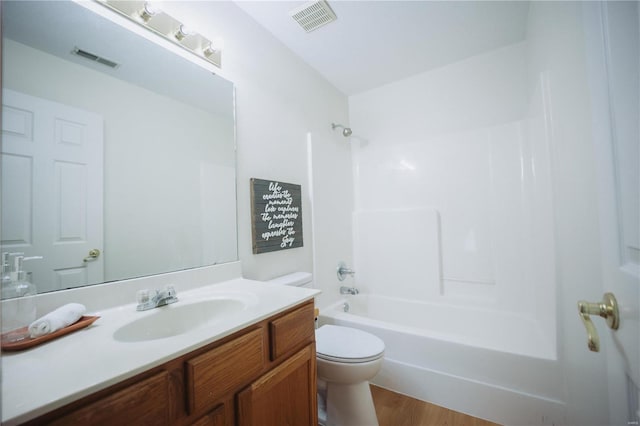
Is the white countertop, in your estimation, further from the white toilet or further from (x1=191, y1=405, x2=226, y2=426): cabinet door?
the white toilet

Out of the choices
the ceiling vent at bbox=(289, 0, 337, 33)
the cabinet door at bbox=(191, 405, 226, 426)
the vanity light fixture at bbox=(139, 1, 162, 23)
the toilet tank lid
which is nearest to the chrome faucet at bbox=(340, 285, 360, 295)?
the toilet tank lid

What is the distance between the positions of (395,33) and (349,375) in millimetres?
2232

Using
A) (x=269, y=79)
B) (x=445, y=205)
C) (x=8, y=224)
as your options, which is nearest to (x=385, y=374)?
(x=445, y=205)

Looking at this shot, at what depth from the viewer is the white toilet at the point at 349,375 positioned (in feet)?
4.05

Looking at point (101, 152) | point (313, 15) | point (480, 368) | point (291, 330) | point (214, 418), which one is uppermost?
point (313, 15)

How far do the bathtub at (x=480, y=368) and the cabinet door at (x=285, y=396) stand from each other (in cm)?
87

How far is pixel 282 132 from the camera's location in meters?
1.81

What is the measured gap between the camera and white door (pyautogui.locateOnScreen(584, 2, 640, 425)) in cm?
43

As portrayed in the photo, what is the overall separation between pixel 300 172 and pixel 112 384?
1638mm

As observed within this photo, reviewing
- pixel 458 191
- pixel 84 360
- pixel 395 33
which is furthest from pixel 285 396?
pixel 395 33

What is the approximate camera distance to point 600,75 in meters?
0.50

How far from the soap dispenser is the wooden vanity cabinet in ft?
1.33

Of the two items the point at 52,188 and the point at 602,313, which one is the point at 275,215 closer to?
the point at 52,188

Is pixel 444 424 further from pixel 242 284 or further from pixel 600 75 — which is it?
pixel 600 75
